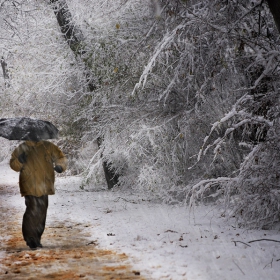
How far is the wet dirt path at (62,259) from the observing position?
5.11 metres

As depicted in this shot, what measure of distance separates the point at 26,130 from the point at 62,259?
216 cm

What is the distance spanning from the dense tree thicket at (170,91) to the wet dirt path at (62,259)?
2.00 metres

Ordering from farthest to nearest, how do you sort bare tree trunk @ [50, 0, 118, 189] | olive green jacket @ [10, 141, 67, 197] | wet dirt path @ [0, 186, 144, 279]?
bare tree trunk @ [50, 0, 118, 189] → olive green jacket @ [10, 141, 67, 197] → wet dirt path @ [0, 186, 144, 279]

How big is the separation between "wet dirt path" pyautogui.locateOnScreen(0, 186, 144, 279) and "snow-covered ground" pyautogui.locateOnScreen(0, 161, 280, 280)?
0.16 m

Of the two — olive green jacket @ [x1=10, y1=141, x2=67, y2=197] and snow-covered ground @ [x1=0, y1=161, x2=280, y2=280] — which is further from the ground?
olive green jacket @ [x1=10, y1=141, x2=67, y2=197]

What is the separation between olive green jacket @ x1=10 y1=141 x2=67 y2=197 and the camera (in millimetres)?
6637

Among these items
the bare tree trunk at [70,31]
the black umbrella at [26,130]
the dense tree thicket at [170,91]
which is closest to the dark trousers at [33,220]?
the black umbrella at [26,130]

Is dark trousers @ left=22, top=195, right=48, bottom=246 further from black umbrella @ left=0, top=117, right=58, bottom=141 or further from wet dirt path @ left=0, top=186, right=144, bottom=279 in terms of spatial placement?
black umbrella @ left=0, top=117, right=58, bottom=141

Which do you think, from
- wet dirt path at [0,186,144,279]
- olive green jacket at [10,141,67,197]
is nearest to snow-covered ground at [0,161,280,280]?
wet dirt path at [0,186,144,279]

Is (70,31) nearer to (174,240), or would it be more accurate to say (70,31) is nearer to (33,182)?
(33,182)

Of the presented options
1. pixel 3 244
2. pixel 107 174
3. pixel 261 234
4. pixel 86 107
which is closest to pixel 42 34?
pixel 86 107

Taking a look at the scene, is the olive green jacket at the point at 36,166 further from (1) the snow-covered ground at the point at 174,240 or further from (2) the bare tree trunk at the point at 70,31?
(2) the bare tree trunk at the point at 70,31

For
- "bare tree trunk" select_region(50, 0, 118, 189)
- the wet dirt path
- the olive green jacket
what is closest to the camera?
the wet dirt path

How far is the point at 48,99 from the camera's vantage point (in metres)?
15.4
